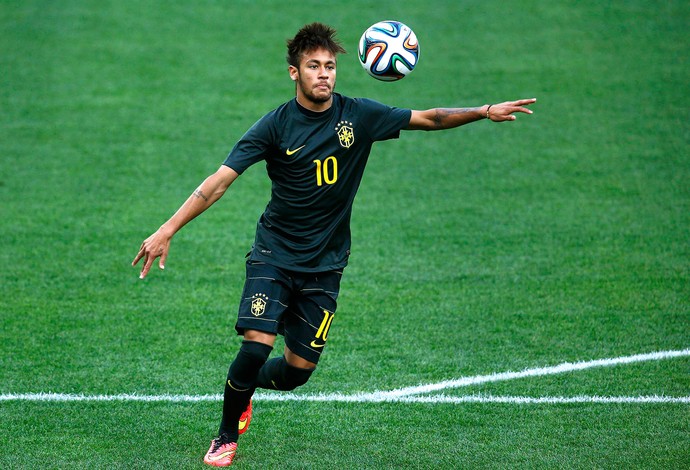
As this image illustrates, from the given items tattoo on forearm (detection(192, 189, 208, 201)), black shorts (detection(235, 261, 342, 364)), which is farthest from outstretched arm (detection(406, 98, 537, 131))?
tattoo on forearm (detection(192, 189, 208, 201))

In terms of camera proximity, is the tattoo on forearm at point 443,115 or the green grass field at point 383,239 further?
the green grass field at point 383,239

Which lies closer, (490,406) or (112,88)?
(490,406)

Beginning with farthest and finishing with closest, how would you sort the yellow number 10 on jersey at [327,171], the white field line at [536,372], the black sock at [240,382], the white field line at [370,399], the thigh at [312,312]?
the white field line at [536,372]
the white field line at [370,399]
the thigh at [312,312]
the yellow number 10 on jersey at [327,171]
the black sock at [240,382]

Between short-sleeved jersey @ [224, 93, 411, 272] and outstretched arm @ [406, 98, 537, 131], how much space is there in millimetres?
103

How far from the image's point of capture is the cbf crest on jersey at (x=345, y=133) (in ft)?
21.6

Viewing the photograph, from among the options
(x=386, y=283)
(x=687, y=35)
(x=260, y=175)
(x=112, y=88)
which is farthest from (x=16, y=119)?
(x=687, y=35)

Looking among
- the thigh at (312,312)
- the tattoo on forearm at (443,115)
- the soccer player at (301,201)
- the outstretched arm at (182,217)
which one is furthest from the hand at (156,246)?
the tattoo on forearm at (443,115)

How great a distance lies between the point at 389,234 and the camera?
1184cm

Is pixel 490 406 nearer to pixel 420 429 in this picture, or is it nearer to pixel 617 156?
pixel 420 429

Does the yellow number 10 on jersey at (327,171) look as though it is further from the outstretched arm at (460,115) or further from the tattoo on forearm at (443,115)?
the tattoo on forearm at (443,115)

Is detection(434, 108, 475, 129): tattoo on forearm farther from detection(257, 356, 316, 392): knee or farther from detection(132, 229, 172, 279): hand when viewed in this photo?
detection(132, 229, 172, 279): hand

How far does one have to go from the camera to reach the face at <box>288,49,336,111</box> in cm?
642

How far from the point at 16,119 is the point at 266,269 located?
10738mm

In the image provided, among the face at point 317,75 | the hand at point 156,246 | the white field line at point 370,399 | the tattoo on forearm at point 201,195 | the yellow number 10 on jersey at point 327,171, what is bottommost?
the white field line at point 370,399
